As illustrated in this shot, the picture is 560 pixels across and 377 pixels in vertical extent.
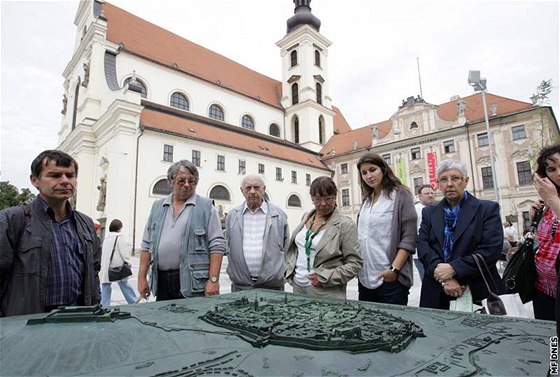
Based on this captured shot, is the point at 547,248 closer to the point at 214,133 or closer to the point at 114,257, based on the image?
the point at 114,257

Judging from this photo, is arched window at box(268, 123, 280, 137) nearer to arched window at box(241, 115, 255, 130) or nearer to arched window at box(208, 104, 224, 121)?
arched window at box(241, 115, 255, 130)

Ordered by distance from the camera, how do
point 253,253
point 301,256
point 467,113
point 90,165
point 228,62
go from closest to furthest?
point 301,256 < point 253,253 < point 90,165 < point 467,113 < point 228,62

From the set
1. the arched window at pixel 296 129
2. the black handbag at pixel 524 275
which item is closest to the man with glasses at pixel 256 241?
the black handbag at pixel 524 275

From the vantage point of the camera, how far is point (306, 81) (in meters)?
31.3

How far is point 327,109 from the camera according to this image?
32562mm

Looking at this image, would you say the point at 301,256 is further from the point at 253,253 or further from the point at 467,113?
the point at 467,113

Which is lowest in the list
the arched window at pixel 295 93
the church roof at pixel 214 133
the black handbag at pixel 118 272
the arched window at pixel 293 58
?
the black handbag at pixel 118 272

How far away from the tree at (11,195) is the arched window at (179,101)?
562 inches

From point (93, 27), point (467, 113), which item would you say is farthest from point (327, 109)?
point (93, 27)

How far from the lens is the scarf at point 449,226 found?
2215 millimetres

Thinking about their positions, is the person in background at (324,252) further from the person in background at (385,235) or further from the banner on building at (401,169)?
the banner on building at (401,169)

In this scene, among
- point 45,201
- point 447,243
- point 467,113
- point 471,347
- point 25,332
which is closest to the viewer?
point 471,347

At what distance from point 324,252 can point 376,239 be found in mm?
492

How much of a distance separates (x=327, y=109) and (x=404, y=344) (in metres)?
32.8
